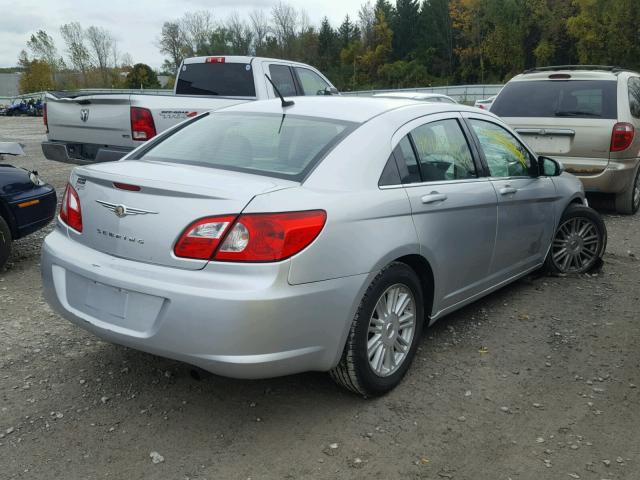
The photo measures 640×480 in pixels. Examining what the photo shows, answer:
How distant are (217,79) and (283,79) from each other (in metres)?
0.96

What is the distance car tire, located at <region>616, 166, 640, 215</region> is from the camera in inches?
311

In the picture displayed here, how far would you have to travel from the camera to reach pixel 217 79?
8906 mm

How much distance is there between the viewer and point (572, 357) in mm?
3908

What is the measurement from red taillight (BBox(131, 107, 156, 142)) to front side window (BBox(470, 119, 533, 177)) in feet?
13.6

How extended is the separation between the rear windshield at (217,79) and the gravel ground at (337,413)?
508 centimetres

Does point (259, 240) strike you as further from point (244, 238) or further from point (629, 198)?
point (629, 198)

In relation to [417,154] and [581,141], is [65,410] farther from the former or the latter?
[581,141]

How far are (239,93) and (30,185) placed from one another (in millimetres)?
3774

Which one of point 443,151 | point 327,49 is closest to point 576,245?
point 443,151

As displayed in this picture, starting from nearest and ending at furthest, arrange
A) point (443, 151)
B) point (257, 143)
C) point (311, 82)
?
1. point (257, 143)
2. point (443, 151)
3. point (311, 82)

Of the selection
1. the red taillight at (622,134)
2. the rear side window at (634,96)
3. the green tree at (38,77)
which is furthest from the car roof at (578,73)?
the green tree at (38,77)

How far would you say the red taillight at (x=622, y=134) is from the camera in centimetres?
738

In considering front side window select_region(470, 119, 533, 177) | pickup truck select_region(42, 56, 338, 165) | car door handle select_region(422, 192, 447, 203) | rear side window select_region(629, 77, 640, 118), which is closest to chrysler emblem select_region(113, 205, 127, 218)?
car door handle select_region(422, 192, 447, 203)

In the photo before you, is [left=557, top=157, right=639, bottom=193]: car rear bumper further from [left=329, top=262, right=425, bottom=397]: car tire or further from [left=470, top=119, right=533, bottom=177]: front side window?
[left=329, top=262, right=425, bottom=397]: car tire
